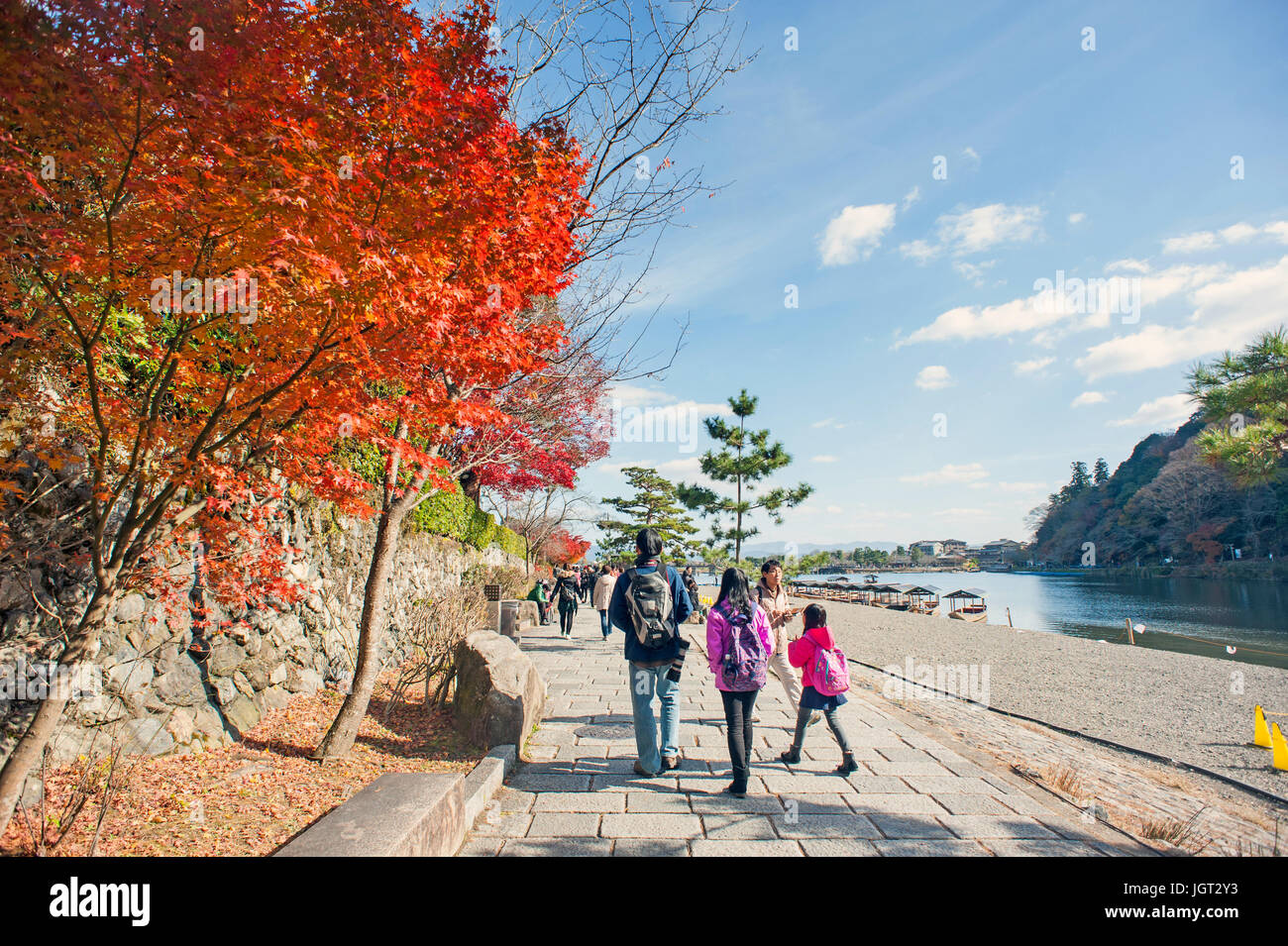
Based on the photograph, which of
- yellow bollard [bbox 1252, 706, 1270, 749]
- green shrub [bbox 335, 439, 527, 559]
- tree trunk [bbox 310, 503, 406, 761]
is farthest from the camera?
green shrub [bbox 335, 439, 527, 559]

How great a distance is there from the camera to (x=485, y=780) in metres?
4.04

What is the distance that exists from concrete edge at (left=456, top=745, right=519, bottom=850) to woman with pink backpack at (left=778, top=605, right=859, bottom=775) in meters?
2.40

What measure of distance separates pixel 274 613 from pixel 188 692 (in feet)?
5.01

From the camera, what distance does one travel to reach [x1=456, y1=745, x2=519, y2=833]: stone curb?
12.0ft

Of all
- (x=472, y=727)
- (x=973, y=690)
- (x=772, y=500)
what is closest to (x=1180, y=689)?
(x=973, y=690)

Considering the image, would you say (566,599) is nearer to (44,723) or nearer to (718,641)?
(718,641)

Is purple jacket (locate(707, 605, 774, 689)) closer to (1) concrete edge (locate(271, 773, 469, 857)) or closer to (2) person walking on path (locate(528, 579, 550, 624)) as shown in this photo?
(1) concrete edge (locate(271, 773, 469, 857))

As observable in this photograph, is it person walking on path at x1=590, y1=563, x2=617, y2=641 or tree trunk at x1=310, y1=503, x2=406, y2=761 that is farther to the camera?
person walking on path at x1=590, y1=563, x2=617, y2=641

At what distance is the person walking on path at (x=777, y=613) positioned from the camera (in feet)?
18.4

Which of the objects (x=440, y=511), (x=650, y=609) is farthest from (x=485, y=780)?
(x=440, y=511)

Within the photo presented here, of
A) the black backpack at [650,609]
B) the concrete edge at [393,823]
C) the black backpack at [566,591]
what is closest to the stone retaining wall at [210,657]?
the concrete edge at [393,823]

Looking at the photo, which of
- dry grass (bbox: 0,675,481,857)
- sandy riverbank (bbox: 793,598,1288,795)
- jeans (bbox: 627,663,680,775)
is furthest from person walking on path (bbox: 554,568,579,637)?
jeans (bbox: 627,663,680,775)

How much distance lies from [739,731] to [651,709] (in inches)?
28.4

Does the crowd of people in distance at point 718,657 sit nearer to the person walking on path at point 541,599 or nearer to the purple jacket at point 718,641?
the purple jacket at point 718,641
